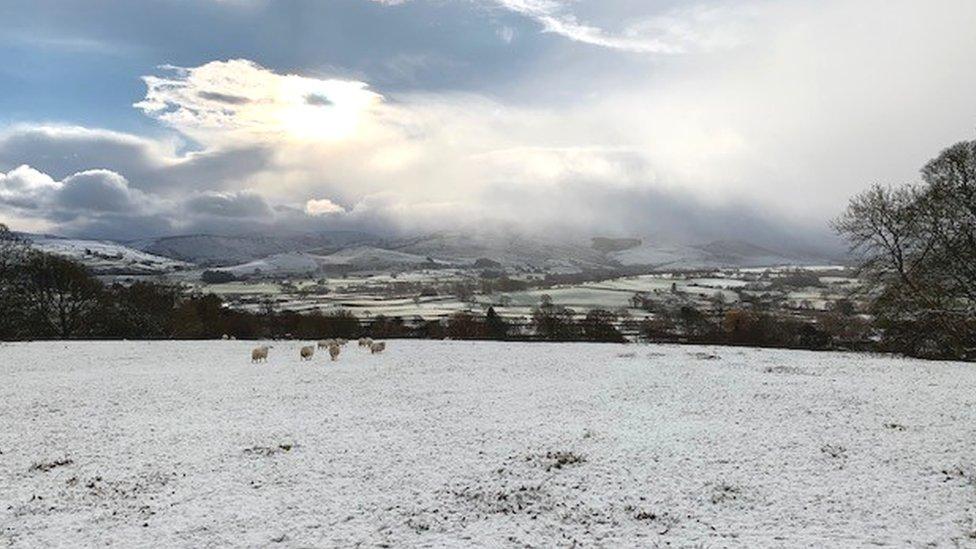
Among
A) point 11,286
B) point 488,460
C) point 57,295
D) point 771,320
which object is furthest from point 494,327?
point 488,460

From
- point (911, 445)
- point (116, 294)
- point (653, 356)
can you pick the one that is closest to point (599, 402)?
point (911, 445)

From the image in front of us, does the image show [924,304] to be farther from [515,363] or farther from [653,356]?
[515,363]

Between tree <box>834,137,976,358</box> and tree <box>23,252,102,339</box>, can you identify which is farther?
tree <box>23,252,102,339</box>

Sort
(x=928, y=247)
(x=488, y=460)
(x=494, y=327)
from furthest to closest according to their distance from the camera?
(x=494, y=327)
(x=928, y=247)
(x=488, y=460)

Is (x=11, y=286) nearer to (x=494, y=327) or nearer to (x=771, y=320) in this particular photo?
(x=494, y=327)

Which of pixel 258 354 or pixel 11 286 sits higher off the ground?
pixel 11 286

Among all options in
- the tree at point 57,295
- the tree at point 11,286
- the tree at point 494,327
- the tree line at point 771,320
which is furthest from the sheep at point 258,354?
the tree at point 494,327

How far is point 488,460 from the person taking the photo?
736 inches

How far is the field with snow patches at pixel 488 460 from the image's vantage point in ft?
45.4

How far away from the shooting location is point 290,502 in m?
15.4

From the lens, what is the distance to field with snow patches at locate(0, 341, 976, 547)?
13.8m

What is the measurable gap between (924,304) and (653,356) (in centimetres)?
1711

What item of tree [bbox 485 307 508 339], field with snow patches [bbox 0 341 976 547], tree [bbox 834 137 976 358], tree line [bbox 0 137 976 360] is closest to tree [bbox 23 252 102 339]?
tree line [bbox 0 137 976 360]

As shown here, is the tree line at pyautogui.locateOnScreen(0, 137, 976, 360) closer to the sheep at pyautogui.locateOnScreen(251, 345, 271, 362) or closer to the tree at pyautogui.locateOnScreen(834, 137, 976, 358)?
the tree at pyautogui.locateOnScreen(834, 137, 976, 358)
